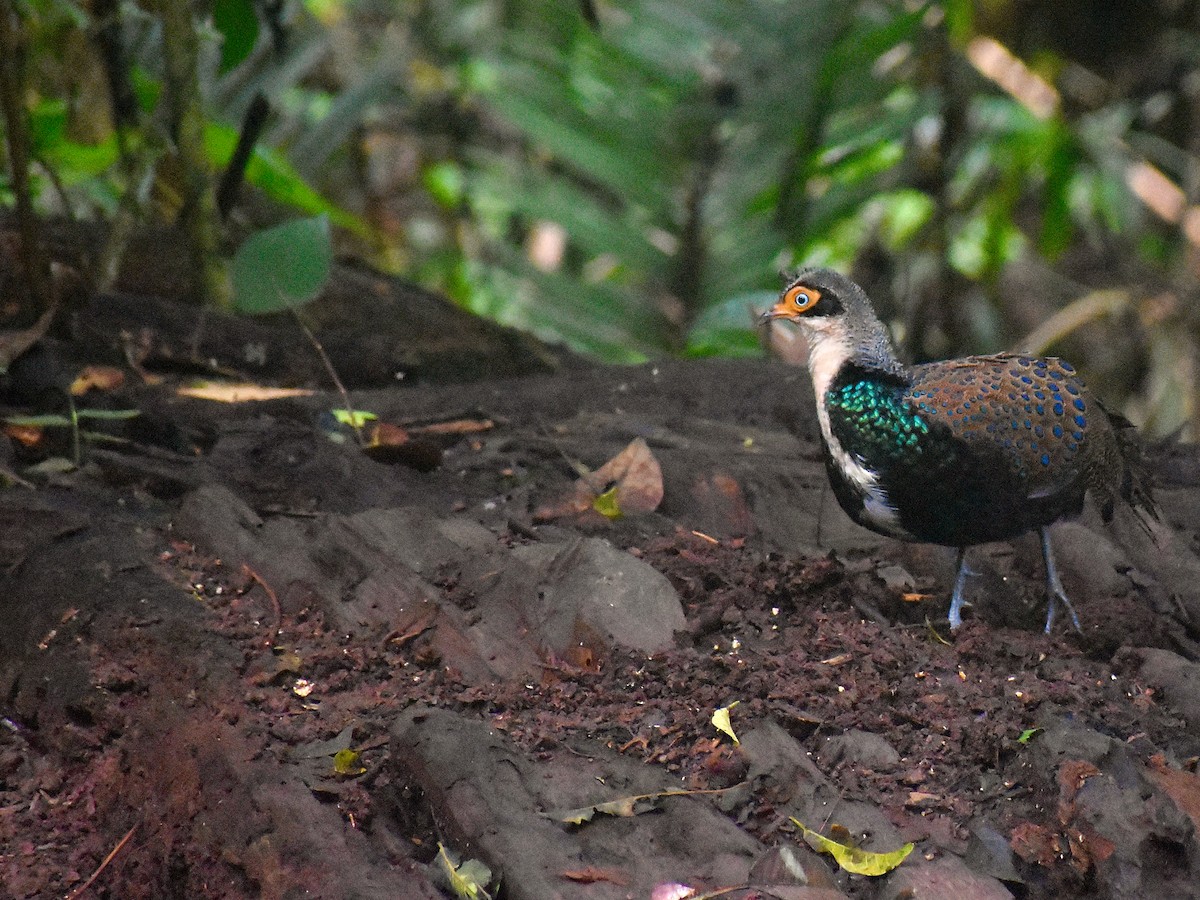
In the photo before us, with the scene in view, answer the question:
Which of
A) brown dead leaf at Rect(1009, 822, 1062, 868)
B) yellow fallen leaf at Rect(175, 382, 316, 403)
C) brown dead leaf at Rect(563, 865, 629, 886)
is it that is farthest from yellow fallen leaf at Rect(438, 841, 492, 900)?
yellow fallen leaf at Rect(175, 382, 316, 403)

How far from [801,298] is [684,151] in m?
3.42

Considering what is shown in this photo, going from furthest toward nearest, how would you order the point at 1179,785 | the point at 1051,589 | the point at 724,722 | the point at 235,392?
the point at 235,392 → the point at 1051,589 → the point at 724,722 → the point at 1179,785

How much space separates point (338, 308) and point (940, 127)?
13.1 feet

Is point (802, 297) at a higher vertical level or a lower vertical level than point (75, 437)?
higher

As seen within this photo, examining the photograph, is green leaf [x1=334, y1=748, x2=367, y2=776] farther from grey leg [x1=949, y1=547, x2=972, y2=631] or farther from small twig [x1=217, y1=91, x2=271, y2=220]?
small twig [x1=217, y1=91, x2=271, y2=220]

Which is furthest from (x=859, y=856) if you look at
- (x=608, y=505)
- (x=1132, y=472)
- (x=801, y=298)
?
(x=1132, y=472)

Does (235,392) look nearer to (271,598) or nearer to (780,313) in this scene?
(271,598)

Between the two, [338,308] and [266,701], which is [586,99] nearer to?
[338,308]

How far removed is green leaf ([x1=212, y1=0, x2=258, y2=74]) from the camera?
4766mm

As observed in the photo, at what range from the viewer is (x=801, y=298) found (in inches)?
121

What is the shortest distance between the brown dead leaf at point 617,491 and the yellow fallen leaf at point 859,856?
4.10 feet

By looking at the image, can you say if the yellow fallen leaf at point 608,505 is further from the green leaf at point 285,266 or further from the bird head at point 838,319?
the green leaf at point 285,266

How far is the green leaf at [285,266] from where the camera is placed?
3.73 meters

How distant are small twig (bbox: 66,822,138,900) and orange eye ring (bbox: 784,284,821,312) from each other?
5.93 ft
